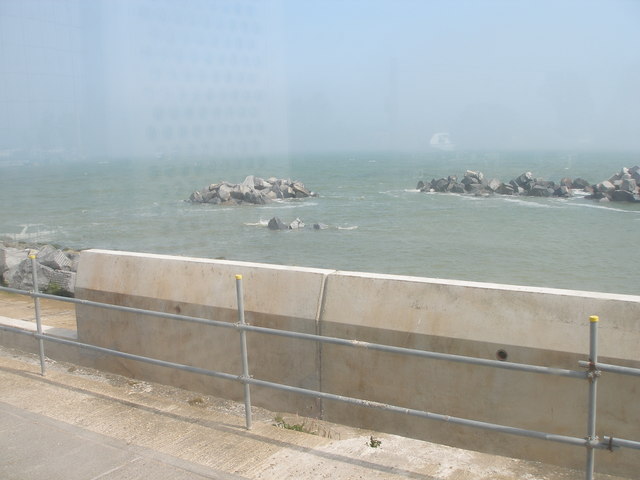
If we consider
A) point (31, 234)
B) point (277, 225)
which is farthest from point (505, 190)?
point (31, 234)

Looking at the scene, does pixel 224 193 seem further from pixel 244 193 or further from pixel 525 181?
pixel 525 181

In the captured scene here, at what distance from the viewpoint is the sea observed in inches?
1105

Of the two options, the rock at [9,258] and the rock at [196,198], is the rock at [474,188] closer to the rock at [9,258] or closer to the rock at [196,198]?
the rock at [196,198]

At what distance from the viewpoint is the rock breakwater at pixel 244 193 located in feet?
178

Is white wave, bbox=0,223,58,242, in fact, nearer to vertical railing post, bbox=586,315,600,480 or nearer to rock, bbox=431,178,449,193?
vertical railing post, bbox=586,315,600,480

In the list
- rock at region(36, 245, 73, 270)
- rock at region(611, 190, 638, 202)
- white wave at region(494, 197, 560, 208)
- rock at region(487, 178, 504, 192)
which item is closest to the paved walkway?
rock at region(36, 245, 73, 270)

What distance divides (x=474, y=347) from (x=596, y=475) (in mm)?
1085

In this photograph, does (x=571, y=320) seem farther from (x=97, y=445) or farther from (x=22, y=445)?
(x=22, y=445)

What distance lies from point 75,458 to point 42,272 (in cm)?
1458

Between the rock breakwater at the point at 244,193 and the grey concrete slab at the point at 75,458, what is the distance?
49.6 m

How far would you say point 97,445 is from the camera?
4.42m

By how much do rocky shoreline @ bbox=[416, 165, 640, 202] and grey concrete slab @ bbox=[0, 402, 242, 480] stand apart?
2174 inches

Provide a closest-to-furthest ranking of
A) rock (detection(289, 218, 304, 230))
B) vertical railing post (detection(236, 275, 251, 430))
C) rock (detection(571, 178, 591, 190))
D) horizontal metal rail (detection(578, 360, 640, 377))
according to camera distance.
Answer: horizontal metal rail (detection(578, 360, 640, 377)), vertical railing post (detection(236, 275, 251, 430)), rock (detection(289, 218, 304, 230)), rock (detection(571, 178, 591, 190))

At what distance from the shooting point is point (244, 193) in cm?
5419
